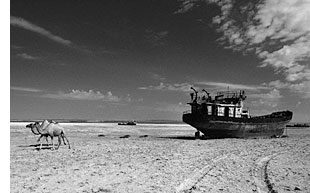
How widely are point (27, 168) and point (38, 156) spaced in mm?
3376

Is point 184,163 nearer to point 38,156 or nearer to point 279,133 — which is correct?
point 38,156

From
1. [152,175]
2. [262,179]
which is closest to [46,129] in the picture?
[152,175]

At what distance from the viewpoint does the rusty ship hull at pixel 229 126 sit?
94.3 feet

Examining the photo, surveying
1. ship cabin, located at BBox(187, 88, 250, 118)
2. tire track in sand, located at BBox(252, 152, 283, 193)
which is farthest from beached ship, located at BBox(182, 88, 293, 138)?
tire track in sand, located at BBox(252, 152, 283, 193)

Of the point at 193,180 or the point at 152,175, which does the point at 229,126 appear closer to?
the point at 152,175

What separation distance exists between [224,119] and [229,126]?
1.23 metres

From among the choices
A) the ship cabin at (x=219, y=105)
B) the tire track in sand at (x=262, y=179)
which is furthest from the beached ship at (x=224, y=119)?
the tire track in sand at (x=262, y=179)

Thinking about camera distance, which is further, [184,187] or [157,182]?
[157,182]

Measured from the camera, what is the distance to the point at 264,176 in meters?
10.1

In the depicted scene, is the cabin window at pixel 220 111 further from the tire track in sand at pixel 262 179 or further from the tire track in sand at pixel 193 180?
the tire track in sand at pixel 193 180

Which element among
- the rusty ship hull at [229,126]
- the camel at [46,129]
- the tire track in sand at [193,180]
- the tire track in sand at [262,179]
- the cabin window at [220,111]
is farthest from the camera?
the cabin window at [220,111]
